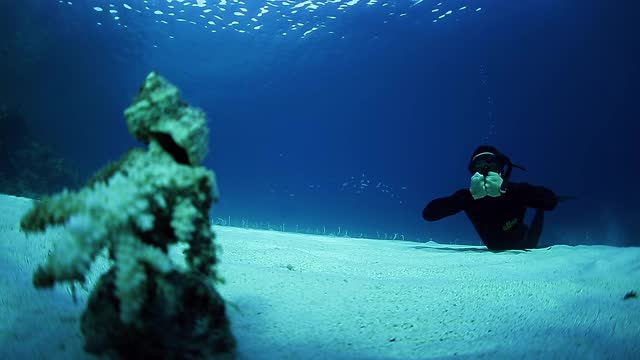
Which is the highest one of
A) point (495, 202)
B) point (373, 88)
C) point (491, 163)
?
point (373, 88)

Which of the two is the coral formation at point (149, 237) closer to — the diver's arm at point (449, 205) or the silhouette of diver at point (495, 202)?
the silhouette of diver at point (495, 202)

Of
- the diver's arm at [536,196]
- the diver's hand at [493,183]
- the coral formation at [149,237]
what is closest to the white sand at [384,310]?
the coral formation at [149,237]

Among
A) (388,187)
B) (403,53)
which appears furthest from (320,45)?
(388,187)

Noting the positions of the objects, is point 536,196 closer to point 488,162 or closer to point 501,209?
point 501,209

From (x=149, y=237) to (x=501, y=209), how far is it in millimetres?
4659

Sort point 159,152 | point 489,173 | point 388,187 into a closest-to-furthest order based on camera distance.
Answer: point 159,152, point 489,173, point 388,187

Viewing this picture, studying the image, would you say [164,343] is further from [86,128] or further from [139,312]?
[86,128]

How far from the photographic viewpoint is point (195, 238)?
4.11 ft

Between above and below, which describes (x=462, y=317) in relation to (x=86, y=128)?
below

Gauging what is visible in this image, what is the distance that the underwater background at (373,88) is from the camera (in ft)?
76.7

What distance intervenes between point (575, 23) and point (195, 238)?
32699 mm

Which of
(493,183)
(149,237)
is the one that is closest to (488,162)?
(493,183)

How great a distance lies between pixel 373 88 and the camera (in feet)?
139

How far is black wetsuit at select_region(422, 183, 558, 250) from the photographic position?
4.57 metres
